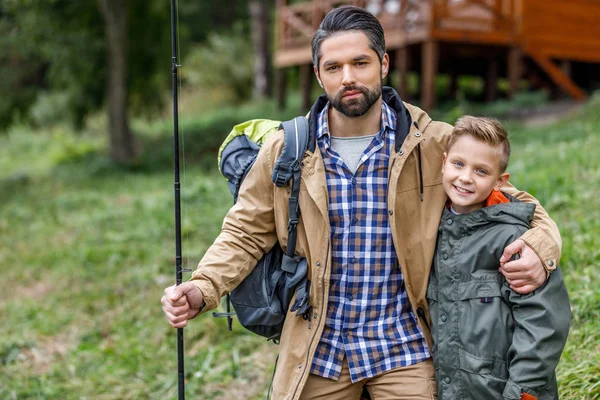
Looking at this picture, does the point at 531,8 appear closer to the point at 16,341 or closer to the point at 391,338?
the point at 16,341

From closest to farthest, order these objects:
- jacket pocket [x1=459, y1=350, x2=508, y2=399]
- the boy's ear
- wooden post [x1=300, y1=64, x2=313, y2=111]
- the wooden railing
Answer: jacket pocket [x1=459, y1=350, x2=508, y2=399]
the boy's ear
the wooden railing
wooden post [x1=300, y1=64, x2=313, y2=111]

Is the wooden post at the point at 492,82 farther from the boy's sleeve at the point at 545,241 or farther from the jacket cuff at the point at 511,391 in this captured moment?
the jacket cuff at the point at 511,391

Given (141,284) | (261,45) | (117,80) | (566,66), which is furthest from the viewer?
(261,45)

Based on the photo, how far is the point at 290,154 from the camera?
3.18 meters

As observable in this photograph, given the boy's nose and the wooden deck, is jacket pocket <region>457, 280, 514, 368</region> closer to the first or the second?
the boy's nose

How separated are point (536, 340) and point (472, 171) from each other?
723mm

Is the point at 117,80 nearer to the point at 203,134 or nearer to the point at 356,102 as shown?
the point at 203,134

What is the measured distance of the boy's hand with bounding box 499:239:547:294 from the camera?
2787mm

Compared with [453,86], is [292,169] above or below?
above

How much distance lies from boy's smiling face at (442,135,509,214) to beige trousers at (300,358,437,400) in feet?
2.46

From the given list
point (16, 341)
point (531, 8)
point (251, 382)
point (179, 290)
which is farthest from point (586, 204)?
point (531, 8)

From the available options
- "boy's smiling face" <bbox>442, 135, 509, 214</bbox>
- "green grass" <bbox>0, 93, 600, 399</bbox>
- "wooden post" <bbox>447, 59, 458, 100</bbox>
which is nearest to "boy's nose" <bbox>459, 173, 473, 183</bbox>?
"boy's smiling face" <bbox>442, 135, 509, 214</bbox>

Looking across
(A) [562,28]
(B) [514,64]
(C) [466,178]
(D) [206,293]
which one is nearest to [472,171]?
(C) [466,178]

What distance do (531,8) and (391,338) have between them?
13.8 metres
